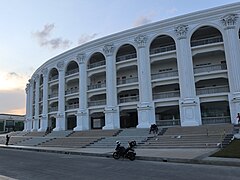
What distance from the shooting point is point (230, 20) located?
29.4 metres

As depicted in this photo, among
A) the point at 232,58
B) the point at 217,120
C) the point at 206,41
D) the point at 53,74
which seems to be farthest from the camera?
the point at 53,74

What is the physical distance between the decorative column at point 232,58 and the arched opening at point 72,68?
25100 mm

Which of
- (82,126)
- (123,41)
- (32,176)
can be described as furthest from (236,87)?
(32,176)

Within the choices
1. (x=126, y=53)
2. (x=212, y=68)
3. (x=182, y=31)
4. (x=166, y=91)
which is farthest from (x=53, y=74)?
(x=212, y=68)

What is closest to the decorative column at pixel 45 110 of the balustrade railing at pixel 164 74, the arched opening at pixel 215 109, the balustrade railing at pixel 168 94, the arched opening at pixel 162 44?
the arched opening at pixel 162 44

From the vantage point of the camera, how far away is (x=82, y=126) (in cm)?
3750

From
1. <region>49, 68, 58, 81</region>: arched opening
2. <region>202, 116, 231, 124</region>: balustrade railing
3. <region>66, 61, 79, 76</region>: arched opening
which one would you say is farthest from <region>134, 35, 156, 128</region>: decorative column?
<region>49, 68, 58, 81</region>: arched opening

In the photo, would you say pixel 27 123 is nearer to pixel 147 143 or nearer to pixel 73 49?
pixel 73 49

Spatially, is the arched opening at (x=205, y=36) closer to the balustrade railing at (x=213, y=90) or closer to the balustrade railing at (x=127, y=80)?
the balustrade railing at (x=213, y=90)

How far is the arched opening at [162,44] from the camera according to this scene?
34031 millimetres

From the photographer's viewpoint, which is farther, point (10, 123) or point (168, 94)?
point (10, 123)

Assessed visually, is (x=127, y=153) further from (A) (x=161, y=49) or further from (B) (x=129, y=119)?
(B) (x=129, y=119)

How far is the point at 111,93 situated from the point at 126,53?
335 inches

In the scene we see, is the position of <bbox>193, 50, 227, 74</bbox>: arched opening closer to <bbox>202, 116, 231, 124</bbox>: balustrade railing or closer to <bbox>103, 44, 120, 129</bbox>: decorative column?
<bbox>202, 116, 231, 124</bbox>: balustrade railing
